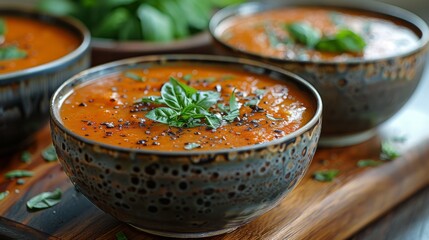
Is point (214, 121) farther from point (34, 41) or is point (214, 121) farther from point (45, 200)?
point (34, 41)

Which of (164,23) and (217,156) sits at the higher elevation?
(217,156)

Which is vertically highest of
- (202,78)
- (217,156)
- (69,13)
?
(217,156)

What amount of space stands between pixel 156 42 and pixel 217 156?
44.9 inches

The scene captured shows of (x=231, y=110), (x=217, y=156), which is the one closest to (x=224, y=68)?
(x=231, y=110)


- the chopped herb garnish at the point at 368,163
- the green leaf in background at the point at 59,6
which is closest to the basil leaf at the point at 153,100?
the chopped herb garnish at the point at 368,163

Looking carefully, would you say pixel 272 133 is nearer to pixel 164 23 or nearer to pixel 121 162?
pixel 121 162

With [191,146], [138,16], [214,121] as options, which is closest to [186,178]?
[191,146]

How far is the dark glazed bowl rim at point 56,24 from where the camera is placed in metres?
1.64

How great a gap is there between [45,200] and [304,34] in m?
0.87

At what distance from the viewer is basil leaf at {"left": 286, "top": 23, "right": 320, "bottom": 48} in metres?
1.94

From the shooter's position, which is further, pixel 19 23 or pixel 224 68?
pixel 19 23

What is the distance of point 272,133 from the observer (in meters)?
1.32

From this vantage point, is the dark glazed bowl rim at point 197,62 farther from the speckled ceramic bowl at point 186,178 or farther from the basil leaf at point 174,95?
the basil leaf at point 174,95

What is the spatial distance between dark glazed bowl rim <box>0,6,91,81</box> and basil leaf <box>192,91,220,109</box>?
0.46 m
